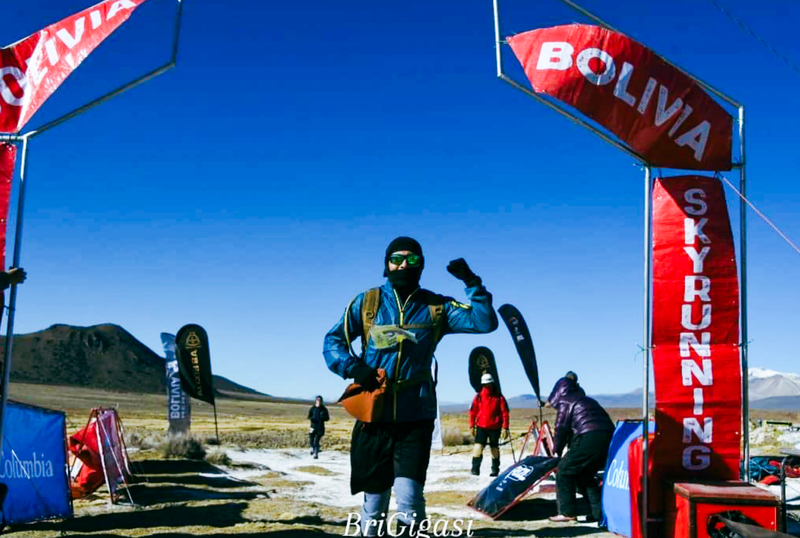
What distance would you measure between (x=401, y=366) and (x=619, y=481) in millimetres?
3272

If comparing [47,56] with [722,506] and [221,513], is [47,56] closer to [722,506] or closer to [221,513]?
[221,513]

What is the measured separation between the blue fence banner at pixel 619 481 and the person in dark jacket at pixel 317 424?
47.8 feet

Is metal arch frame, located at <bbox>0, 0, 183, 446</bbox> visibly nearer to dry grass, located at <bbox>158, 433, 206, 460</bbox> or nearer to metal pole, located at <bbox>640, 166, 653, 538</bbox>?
metal pole, located at <bbox>640, 166, 653, 538</bbox>

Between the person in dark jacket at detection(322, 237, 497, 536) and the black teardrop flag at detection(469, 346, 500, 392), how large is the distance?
55.5ft

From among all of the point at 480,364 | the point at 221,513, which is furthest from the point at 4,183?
the point at 480,364

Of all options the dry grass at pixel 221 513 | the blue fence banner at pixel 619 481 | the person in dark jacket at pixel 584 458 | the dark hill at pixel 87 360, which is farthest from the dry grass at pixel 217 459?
the dark hill at pixel 87 360

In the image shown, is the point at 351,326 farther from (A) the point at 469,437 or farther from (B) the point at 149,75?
(A) the point at 469,437

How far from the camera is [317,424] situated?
2228 cm

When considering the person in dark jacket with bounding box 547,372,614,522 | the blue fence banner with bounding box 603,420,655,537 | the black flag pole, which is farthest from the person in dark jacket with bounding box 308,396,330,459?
the blue fence banner with bounding box 603,420,655,537

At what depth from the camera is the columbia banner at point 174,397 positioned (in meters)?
22.4

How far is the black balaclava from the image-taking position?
5527 mm

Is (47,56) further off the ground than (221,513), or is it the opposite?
(47,56)

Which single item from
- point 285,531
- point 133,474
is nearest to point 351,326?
point 285,531

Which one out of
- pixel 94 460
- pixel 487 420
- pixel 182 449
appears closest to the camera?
pixel 94 460
